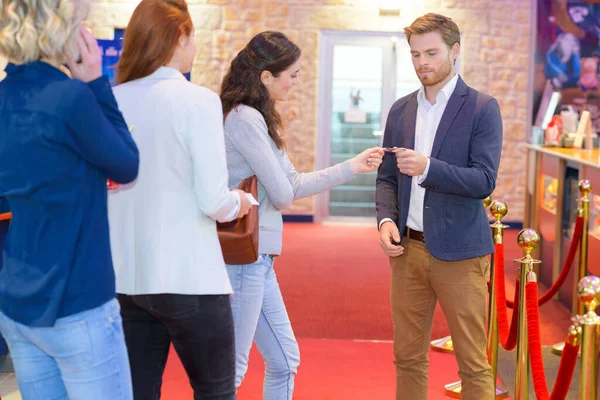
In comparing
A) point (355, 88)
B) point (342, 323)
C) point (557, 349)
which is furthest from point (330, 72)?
point (557, 349)

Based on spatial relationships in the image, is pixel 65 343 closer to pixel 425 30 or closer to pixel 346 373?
pixel 425 30

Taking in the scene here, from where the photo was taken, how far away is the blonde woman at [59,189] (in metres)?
1.73

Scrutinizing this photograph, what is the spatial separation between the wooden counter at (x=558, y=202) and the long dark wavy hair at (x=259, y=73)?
313cm

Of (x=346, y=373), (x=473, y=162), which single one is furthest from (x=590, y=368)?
(x=346, y=373)

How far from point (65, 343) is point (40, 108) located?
18.4 inches

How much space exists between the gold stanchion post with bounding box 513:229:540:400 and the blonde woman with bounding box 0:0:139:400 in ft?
6.04

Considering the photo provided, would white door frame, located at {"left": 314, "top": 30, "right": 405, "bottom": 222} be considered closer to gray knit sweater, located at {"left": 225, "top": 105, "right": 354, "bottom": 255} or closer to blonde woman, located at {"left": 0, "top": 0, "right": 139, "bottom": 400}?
gray knit sweater, located at {"left": 225, "top": 105, "right": 354, "bottom": 255}

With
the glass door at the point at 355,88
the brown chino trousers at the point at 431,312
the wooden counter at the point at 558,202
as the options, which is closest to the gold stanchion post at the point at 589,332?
the brown chino trousers at the point at 431,312

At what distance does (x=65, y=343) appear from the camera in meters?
1.76

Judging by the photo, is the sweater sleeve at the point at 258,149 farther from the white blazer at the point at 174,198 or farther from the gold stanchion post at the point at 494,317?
the gold stanchion post at the point at 494,317

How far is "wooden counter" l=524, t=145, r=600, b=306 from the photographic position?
559cm

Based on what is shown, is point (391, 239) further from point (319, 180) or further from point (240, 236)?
point (240, 236)

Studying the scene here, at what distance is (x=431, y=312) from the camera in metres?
3.19

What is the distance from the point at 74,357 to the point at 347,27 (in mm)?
8727
